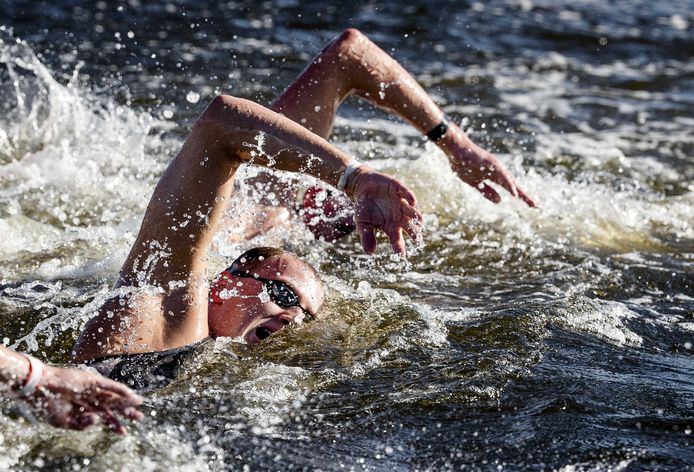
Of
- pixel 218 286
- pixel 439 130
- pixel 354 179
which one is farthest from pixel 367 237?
pixel 439 130

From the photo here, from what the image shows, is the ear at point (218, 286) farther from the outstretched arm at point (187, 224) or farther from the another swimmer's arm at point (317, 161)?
the another swimmer's arm at point (317, 161)

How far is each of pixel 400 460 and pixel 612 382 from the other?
101 cm

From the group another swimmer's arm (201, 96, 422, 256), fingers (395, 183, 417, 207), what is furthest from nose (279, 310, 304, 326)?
fingers (395, 183, 417, 207)

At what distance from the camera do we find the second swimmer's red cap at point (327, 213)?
Answer: 17.4 ft

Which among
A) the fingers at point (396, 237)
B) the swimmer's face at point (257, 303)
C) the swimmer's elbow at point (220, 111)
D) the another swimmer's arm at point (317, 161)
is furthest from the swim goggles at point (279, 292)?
the fingers at point (396, 237)

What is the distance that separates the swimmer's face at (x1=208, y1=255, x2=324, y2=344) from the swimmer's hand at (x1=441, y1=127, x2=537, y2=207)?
0.95 metres

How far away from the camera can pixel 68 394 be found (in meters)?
2.88

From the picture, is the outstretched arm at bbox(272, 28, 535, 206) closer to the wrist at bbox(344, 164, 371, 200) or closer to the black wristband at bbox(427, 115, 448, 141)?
the black wristband at bbox(427, 115, 448, 141)

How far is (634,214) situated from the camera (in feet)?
21.0

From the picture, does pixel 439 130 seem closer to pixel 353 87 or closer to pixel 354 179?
pixel 353 87

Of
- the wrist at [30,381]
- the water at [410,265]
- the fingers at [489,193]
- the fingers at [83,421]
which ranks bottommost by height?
the water at [410,265]

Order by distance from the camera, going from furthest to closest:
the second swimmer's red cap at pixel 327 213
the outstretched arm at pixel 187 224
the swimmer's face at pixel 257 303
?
the second swimmer's red cap at pixel 327 213
the swimmer's face at pixel 257 303
the outstretched arm at pixel 187 224

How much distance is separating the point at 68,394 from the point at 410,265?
8.97 ft

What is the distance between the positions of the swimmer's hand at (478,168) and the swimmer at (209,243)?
0.8 inches
